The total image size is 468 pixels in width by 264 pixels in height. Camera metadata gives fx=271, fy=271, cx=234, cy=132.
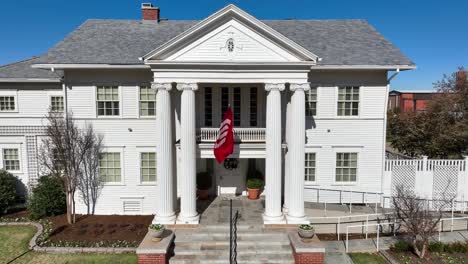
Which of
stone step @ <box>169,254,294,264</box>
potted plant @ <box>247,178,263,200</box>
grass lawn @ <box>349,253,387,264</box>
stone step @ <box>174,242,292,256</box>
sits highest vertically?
potted plant @ <box>247,178,263,200</box>

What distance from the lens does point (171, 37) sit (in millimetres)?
15391

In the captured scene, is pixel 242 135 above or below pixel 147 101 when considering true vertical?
below

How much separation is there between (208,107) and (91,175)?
22.8 feet

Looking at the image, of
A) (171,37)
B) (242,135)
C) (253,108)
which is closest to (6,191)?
(171,37)

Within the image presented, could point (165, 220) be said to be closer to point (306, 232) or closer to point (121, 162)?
point (121, 162)

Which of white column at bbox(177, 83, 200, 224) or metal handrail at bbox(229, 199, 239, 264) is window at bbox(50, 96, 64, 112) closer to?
white column at bbox(177, 83, 200, 224)

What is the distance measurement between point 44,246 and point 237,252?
24.8 feet

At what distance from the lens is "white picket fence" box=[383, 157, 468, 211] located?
13.9m

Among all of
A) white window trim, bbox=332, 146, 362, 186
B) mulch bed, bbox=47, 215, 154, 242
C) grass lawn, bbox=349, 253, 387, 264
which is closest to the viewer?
grass lawn, bbox=349, 253, 387, 264

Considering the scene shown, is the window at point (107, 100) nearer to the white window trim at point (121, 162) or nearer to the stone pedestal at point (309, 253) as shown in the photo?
the white window trim at point (121, 162)

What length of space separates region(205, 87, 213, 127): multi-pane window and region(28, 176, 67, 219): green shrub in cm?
772

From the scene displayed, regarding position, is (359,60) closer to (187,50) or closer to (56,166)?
(187,50)

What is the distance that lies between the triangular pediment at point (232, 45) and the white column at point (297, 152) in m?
1.40

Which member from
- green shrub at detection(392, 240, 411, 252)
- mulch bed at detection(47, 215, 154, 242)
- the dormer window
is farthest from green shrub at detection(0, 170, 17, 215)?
green shrub at detection(392, 240, 411, 252)
